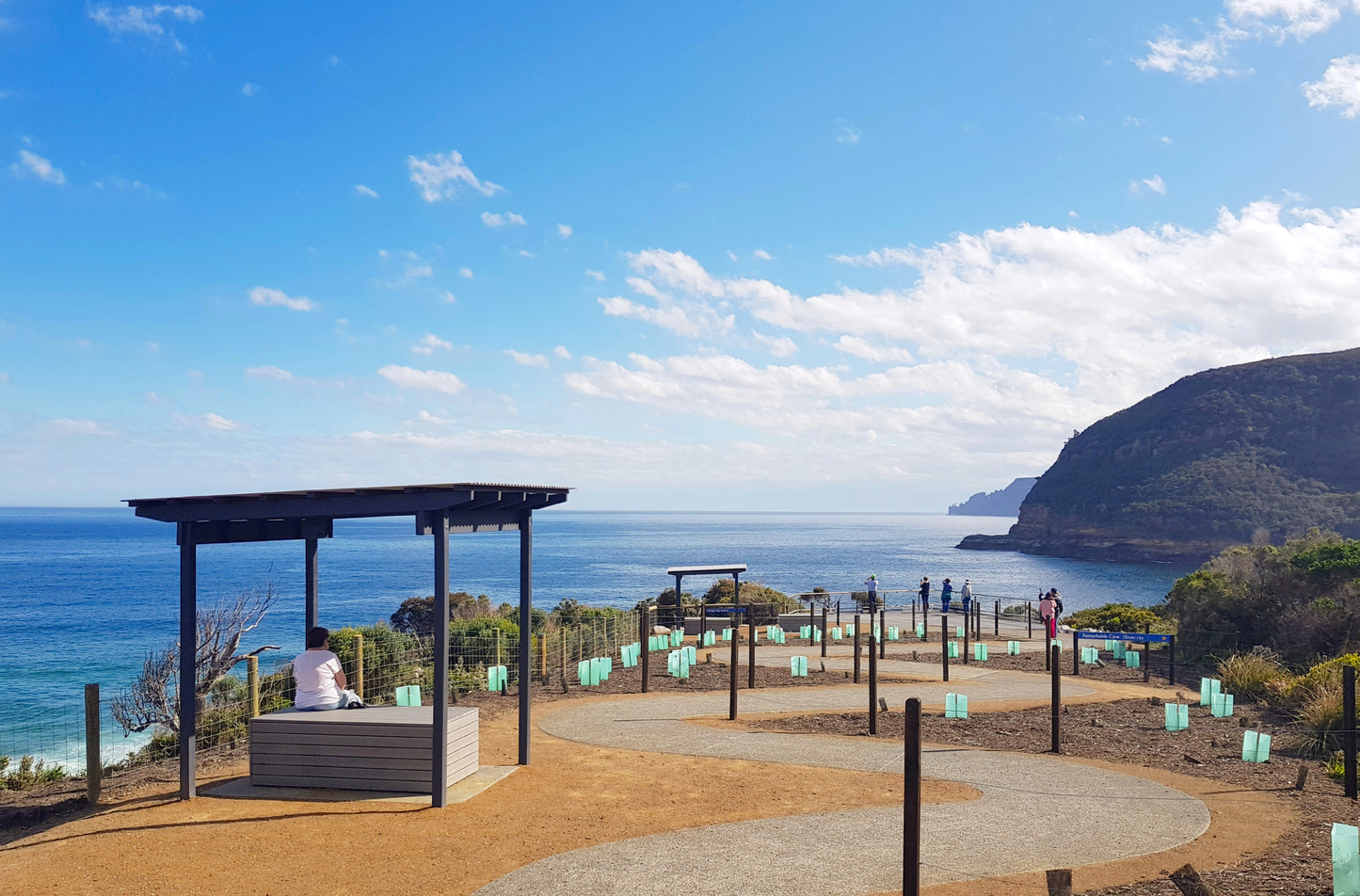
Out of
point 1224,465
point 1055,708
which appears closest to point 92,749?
point 1055,708

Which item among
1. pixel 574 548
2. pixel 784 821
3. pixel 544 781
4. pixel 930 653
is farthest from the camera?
pixel 574 548

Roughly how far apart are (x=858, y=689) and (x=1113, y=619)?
54.1ft

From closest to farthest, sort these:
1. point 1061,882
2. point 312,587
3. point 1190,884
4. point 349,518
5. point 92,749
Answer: point 1061,882 < point 1190,884 < point 349,518 < point 92,749 < point 312,587

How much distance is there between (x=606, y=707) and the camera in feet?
50.2

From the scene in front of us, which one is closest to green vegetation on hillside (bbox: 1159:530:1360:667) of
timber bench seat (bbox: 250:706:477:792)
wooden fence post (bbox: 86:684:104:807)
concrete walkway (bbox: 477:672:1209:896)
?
concrete walkway (bbox: 477:672:1209:896)

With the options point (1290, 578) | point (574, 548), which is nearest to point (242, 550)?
point (574, 548)

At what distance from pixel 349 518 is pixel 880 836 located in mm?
5538

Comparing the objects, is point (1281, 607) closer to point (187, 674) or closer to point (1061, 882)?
point (1061, 882)

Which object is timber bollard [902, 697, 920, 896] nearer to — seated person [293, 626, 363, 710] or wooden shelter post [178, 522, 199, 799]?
seated person [293, 626, 363, 710]

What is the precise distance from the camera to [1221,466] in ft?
309

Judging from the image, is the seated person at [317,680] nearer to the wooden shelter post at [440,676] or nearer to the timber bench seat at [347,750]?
the timber bench seat at [347,750]

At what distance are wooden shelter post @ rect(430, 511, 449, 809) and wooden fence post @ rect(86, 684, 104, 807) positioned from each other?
337cm

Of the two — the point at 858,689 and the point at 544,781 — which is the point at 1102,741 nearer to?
the point at 858,689

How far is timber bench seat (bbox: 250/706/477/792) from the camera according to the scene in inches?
364
